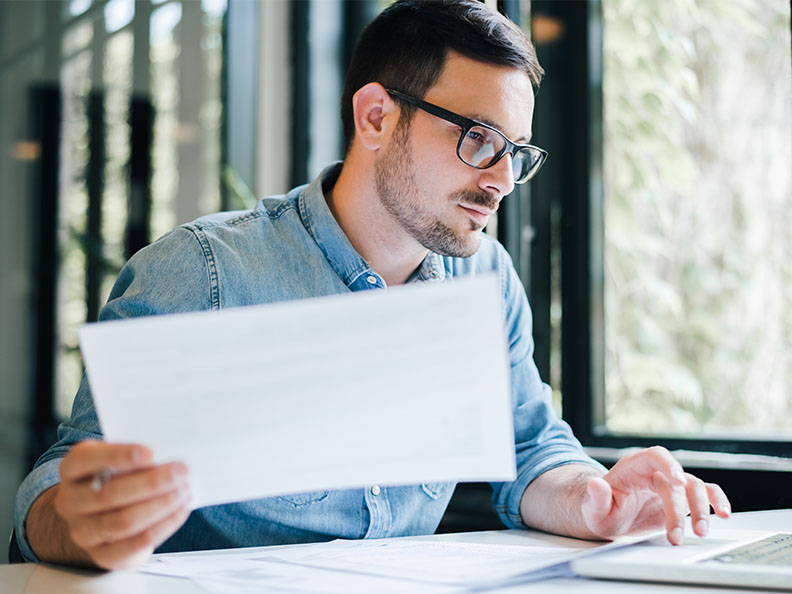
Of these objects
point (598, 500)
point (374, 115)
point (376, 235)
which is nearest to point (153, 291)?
point (376, 235)

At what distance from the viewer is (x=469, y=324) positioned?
0.69 metres

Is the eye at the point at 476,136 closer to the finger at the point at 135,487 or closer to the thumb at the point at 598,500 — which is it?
the thumb at the point at 598,500

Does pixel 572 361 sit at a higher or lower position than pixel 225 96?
lower

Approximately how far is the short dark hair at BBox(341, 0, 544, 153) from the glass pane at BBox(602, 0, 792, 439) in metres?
0.60

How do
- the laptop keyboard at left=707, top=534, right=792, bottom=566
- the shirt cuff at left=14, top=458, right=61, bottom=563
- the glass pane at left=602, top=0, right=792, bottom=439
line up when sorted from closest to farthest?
1. the laptop keyboard at left=707, top=534, right=792, bottom=566
2. the shirt cuff at left=14, top=458, right=61, bottom=563
3. the glass pane at left=602, top=0, right=792, bottom=439

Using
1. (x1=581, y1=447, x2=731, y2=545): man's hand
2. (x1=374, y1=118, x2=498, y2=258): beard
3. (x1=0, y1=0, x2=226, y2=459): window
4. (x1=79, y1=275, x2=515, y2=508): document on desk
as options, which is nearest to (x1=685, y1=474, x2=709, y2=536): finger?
(x1=581, y1=447, x2=731, y2=545): man's hand

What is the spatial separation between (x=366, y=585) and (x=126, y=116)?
6.30 feet

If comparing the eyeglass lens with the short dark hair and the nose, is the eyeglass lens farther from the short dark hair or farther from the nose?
the short dark hair

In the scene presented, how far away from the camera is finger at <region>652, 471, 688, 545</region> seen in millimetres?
926

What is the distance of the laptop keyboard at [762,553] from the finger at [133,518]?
0.50 meters

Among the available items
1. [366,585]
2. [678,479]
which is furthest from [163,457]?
[678,479]

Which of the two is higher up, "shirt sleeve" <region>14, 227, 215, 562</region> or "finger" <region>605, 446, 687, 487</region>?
"shirt sleeve" <region>14, 227, 215, 562</region>

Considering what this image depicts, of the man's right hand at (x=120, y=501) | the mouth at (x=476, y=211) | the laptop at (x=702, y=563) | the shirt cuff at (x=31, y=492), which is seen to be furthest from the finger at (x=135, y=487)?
the mouth at (x=476, y=211)

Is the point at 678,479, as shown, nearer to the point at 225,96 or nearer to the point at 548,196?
the point at 548,196
